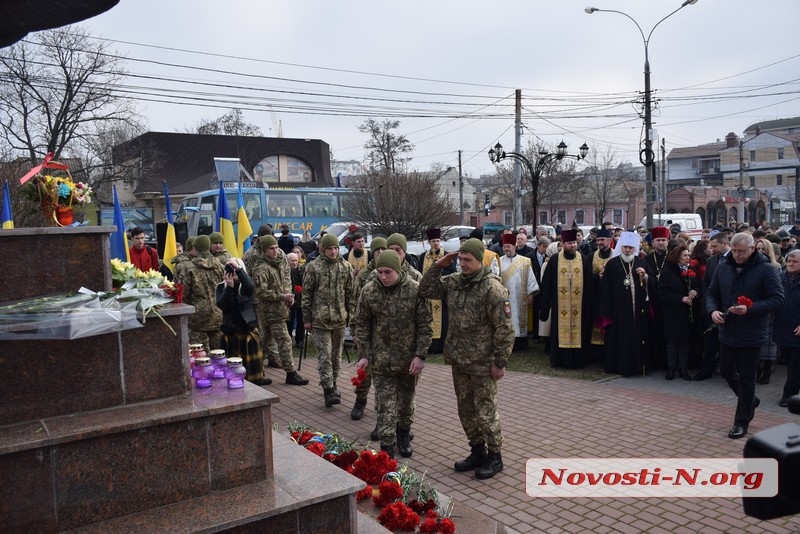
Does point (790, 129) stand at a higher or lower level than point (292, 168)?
higher

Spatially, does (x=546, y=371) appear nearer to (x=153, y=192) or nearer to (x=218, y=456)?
(x=218, y=456)

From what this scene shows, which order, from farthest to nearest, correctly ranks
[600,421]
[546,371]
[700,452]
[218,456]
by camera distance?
1. [546,371]
2. [600,421]
3. [700,452]
4. [218,456]

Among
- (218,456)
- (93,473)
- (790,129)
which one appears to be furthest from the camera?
(790,129)

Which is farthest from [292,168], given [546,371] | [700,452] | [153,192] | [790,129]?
[790,129]

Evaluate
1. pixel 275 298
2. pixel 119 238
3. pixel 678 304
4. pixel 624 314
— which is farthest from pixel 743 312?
pixel 119 238

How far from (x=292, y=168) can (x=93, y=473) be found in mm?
52296

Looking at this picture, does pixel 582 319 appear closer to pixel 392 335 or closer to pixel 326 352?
pixel 326 352

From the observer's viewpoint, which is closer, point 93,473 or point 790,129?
point 93,473

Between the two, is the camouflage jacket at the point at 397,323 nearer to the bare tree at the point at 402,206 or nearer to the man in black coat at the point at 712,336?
the man in black coat at the point at 712,336

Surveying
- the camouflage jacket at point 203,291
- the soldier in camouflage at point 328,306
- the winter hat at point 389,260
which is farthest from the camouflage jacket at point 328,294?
the winter hat at point 389,260

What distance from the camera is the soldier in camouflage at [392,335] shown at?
6016mm

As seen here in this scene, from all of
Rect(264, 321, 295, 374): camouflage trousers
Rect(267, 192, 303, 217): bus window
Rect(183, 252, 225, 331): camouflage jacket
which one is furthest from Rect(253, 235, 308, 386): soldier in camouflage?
Rect(267, 192, 303, 217): bus window

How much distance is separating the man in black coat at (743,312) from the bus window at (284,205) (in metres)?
23.7

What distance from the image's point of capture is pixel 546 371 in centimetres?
991
